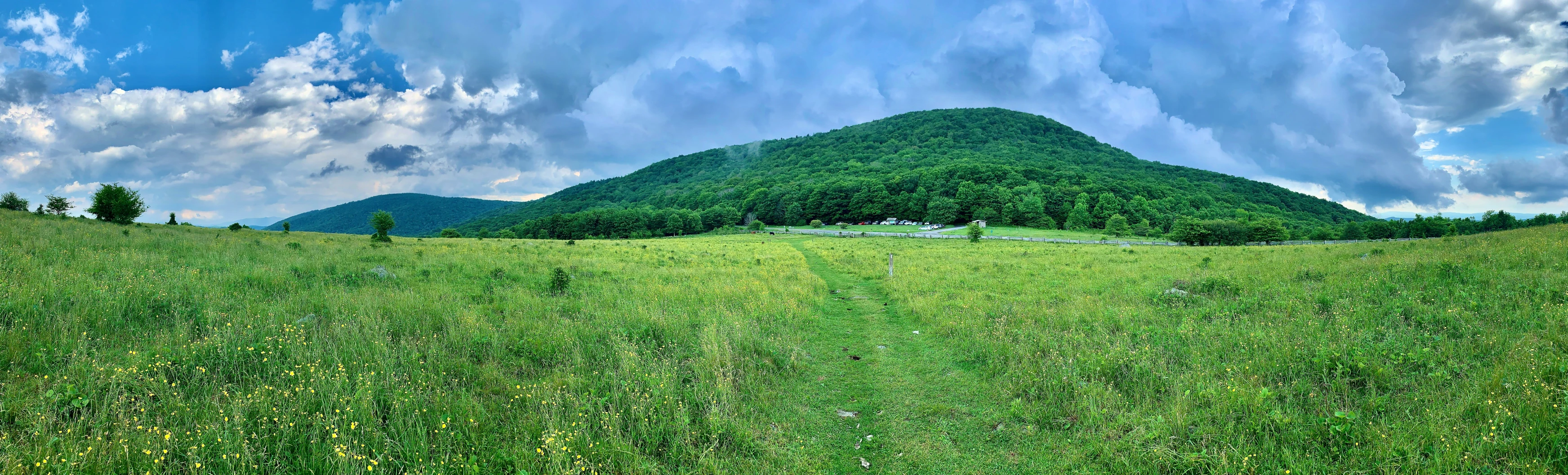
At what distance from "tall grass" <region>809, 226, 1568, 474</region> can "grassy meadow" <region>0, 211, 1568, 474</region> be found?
0.16 ft

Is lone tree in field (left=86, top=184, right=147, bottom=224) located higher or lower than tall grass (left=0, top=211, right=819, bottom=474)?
higher

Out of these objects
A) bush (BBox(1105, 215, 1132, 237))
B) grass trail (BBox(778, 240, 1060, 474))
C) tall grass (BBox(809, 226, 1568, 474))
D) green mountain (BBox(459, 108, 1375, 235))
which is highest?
green mountain (BBox(459, 108, 1375, 235))

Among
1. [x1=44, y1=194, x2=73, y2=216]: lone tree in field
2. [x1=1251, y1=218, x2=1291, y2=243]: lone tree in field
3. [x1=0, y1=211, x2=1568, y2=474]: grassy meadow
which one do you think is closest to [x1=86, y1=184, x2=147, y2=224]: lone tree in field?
[x1=44, y1=194, x2=73, y2=216]: lone tree in field

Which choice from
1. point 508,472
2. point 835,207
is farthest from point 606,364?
point 835,207

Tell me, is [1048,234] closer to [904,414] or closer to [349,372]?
[904,414]

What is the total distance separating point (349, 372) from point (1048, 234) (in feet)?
295

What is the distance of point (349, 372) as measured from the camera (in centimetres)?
701

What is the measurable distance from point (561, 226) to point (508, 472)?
12753 centimetres

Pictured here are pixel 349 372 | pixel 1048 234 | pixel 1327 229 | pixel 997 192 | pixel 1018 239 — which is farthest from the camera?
pixel 997 192

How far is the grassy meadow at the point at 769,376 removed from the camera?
5.23 meters

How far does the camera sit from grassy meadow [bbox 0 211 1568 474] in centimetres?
523

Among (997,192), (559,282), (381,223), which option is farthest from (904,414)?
(997,192)

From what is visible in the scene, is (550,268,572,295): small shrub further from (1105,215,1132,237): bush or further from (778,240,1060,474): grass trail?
(1105,215,1132,237): bush

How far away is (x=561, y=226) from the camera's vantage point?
122 m
